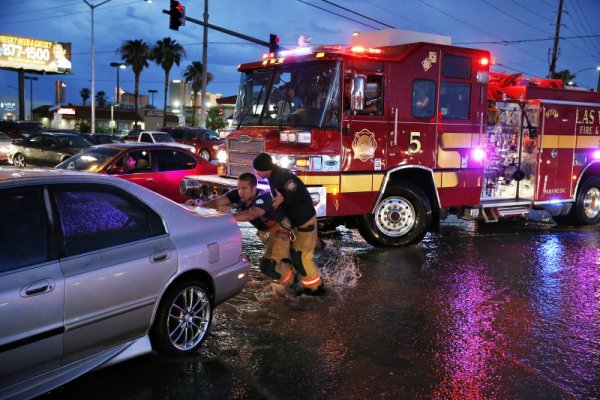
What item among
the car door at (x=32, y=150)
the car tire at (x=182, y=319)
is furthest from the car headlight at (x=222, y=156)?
the car door at (x=32, y=150)

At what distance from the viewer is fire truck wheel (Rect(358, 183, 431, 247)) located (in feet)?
29.3

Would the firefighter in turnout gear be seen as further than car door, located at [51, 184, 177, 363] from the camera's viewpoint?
Yes

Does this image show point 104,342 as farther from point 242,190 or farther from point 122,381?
point 242,190

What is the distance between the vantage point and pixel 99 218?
12.9 ft

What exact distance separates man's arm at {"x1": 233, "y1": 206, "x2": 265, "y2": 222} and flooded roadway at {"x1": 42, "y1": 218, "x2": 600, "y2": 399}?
919mm

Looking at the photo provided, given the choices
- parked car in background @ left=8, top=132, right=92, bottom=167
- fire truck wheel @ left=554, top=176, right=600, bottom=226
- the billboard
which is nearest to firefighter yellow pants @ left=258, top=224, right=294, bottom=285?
fire truck wheel @ left=554, top=176, right=600, bottom=226

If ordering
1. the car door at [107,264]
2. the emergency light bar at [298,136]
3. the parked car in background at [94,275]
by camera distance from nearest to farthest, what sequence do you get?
1. the parked car in background at [94,275]
2. the car door at [107,264]
3. the emergency light bar at [298,136]

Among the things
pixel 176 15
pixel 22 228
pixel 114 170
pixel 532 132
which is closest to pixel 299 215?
pixel 22 228

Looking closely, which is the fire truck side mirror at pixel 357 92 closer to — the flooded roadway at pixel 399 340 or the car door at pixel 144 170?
the flooded roadway at pixel 399 340

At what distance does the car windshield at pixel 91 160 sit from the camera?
10008 millimetres

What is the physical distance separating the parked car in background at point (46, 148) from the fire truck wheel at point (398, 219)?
13.0 meters

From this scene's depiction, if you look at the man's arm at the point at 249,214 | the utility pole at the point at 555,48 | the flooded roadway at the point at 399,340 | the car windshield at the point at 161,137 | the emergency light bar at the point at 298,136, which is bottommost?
the flooded roadway at the point at 399,340

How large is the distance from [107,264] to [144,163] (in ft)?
22.6

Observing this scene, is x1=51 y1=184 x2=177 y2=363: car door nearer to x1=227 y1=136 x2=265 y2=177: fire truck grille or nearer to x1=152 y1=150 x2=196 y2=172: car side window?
x1=227 y1=136 x2=265 y2=177: fire truck grille
